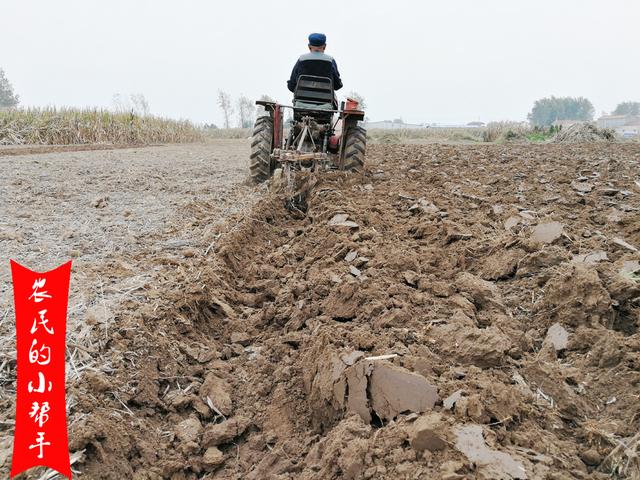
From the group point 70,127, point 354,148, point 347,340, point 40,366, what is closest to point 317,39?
point 354,148

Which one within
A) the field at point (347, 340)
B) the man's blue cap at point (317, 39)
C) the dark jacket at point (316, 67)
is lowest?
the field at point (347, 340)

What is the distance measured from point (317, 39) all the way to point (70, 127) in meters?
13.6

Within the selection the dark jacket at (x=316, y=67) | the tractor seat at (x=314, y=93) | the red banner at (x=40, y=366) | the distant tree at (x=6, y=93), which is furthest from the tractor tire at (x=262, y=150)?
the distant tree at (x=6, y=93)

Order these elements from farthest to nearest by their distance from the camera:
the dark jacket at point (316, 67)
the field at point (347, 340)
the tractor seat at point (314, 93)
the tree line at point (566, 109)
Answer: the tree line at point (566, 109) → the tractor seat at point (314, 93) → the dark jacket at point (316, 67) → the field at point (347, 340)

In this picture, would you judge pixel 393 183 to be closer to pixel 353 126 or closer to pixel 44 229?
pixel 353 126

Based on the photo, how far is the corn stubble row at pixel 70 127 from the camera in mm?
16594

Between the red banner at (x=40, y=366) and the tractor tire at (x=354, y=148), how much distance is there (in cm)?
578

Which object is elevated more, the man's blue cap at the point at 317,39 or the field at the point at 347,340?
the man's blue cap at the point at 317,39

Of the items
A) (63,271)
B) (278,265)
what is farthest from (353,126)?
(63,271)

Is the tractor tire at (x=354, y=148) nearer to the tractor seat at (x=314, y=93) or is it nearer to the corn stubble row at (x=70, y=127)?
the tractor seat at (x=314, y=93)

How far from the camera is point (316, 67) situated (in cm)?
688

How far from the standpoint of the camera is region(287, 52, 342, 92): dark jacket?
6750 millimetres

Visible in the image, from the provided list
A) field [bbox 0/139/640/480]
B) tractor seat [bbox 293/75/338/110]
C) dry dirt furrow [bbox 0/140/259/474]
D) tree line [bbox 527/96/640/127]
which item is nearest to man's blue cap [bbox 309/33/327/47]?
tractor seat [bbox 293/75/338/110]

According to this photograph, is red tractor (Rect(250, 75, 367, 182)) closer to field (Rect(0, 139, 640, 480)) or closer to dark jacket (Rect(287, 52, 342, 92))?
dark jacket (Rect(287, 52, 342, 92))
